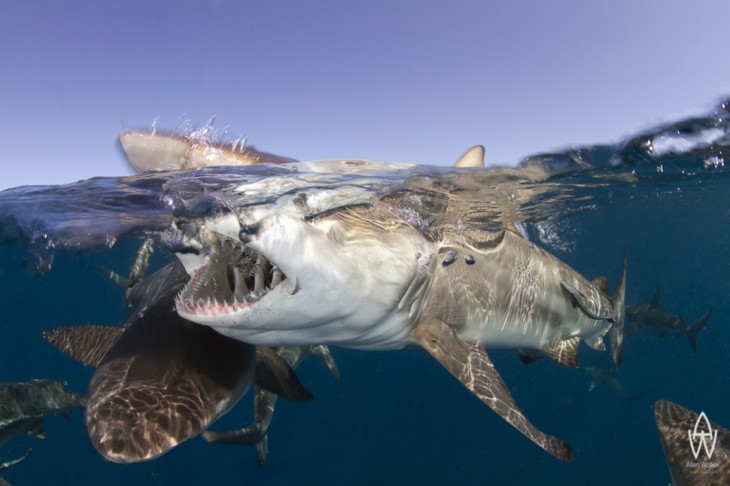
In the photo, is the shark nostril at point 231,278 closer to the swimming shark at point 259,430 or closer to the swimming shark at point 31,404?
the swimming shark at point 259,430

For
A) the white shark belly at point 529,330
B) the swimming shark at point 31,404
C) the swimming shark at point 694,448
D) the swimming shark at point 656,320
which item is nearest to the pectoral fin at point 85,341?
the swimming shark at point 31,404

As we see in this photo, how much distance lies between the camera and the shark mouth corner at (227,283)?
2984 millimetres

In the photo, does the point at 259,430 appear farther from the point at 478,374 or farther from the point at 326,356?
the point at 478,374

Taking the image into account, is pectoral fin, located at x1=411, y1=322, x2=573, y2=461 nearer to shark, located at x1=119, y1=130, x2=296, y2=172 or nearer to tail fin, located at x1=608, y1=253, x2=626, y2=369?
tail fin, located at x1=608, y1=253, x2=626, y2=369

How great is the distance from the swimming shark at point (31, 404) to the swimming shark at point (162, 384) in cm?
355

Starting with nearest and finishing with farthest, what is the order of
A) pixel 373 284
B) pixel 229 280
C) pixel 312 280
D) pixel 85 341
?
pixel 312 280 → pixel 373 284 → pixel 229 280 → pixel 85 341

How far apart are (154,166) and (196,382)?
5.13 metres

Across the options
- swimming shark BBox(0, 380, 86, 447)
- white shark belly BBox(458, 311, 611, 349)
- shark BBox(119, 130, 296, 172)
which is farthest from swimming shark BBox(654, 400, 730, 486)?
swimming shark BBox(0, 380, 86, 447)

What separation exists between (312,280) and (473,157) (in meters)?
5.62

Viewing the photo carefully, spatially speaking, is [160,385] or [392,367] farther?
[392,367]

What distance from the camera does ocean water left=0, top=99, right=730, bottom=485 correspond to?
8.80 meters

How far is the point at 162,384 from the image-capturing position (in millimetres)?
3457

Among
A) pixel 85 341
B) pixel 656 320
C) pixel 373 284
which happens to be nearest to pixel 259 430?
pixel 85 341

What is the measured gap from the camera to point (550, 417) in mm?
31141
